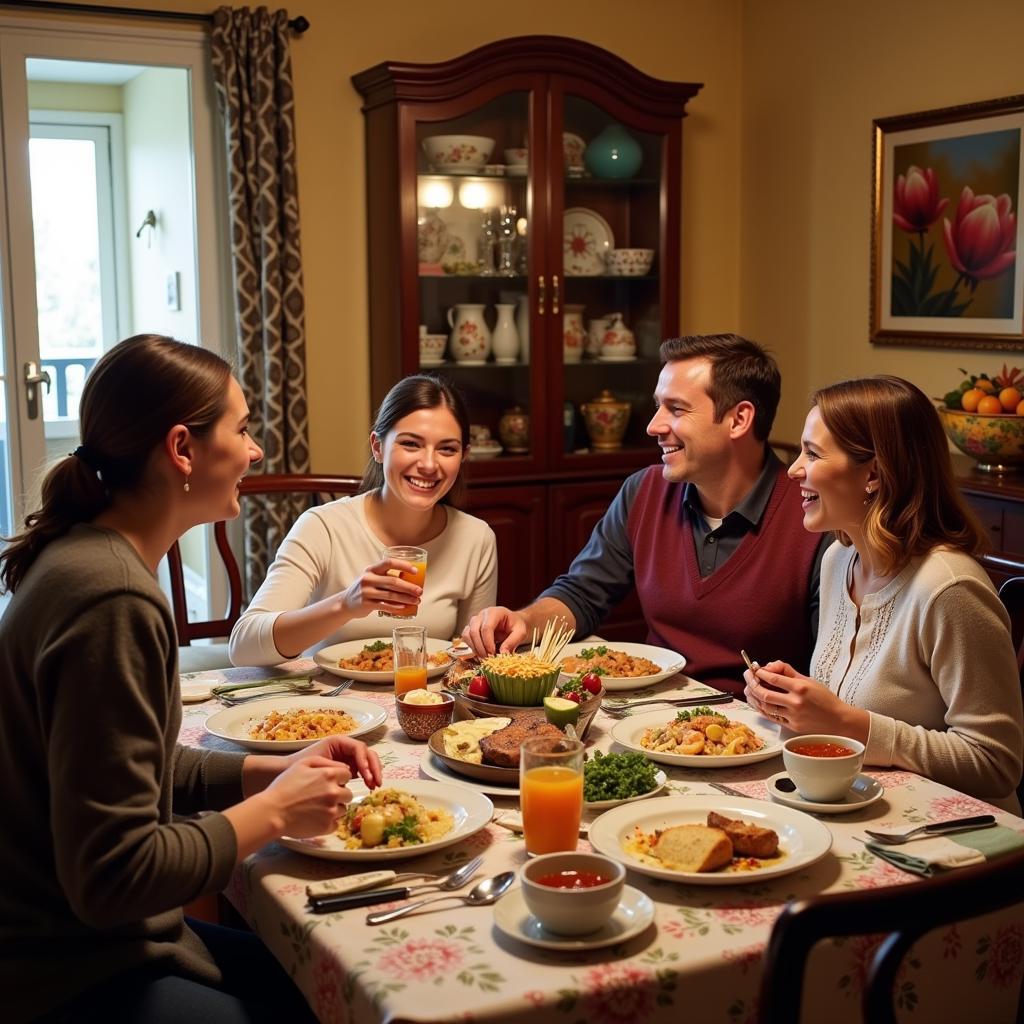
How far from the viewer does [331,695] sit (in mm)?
2125

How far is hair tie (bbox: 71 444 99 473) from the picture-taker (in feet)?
4.92

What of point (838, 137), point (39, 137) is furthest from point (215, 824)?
point (39, 137)

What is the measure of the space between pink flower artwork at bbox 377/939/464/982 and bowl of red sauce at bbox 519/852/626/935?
0.09 metres

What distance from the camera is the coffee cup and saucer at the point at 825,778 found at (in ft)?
5.20

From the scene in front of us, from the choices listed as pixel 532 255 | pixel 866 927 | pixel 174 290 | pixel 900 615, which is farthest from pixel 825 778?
pixel 174 290

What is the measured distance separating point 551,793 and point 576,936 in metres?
0.20

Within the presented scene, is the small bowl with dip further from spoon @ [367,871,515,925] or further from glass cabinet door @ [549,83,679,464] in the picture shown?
glass cabinet door @ [549,83,679,464]

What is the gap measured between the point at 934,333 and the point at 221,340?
2297mm

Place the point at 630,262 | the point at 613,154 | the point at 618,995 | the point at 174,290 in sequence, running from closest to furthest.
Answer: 1. the point at 618,995
2. the point at 613,154
3. the point at 630,262
4. the point at 174,290

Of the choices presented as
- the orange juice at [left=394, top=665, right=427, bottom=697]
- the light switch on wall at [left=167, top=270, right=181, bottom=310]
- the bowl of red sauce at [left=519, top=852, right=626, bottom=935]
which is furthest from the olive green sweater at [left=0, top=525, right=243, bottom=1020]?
the light switch on wall at [left=167, top=270, right=181, bottom=310]

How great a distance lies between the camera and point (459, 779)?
173 cm

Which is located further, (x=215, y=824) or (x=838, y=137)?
(x=838, y=137)

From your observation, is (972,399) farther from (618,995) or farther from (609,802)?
(618,995)

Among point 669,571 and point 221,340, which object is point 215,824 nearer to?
point 669,571
